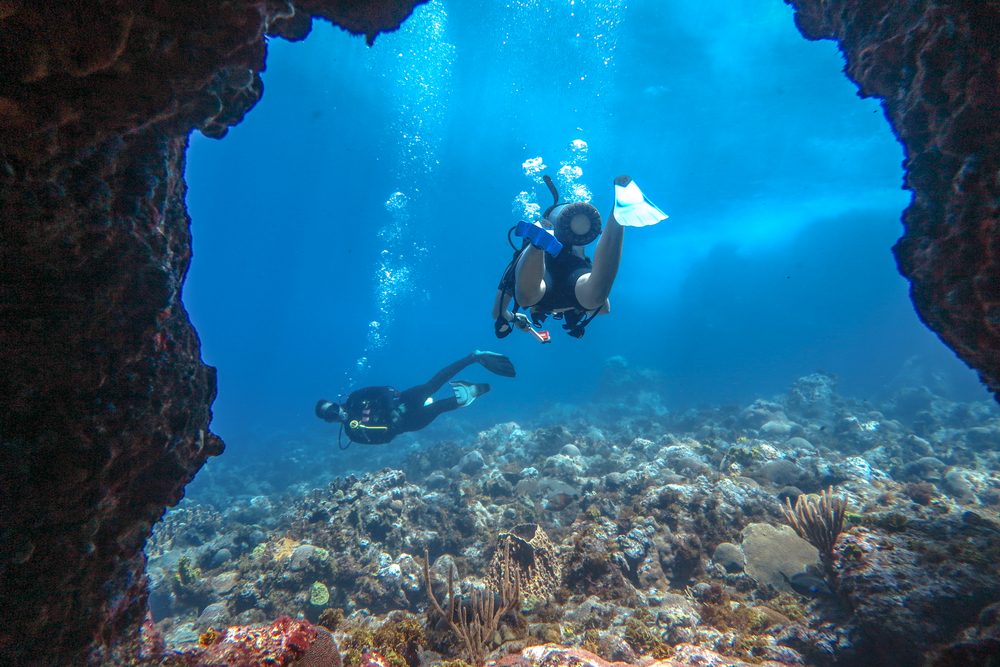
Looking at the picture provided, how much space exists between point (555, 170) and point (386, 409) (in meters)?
24.0

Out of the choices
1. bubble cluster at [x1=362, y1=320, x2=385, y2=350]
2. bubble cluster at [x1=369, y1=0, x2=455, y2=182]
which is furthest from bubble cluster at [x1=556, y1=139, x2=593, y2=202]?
bubble cluster at [x1=362, y1=320, x2=385, y2=350]

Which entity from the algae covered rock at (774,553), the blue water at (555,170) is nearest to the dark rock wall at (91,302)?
the algae covered rock at (774,553)

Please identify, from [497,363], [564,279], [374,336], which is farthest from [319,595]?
[374,336]

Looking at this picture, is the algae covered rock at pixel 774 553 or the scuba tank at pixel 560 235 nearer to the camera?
the scuba tank at pixel 560 235

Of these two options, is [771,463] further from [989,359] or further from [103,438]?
[103,438]

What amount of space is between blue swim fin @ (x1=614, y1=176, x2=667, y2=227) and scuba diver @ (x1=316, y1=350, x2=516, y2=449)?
7303 millimetres

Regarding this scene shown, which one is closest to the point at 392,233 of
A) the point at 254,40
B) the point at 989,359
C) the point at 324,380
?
the point at 254,40

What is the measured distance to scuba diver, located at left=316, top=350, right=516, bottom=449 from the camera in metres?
10.3

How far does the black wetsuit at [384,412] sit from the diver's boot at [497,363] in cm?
196

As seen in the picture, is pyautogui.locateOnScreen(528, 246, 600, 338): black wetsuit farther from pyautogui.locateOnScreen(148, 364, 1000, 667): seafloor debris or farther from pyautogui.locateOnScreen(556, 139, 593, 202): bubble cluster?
pyautogui.locateOnScreen(556, 139, 593, 202): bubble cluster

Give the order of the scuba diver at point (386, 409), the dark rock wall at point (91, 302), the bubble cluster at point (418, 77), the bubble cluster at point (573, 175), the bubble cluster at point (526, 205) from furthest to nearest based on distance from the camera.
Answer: the bubble cluster at point (526, 205) → the bubble cluster at point (573, 175) → the bubble cluster at point (418, 77) → the scuba diver at point (386, 409) → the dark rock wall at point (91, 302)

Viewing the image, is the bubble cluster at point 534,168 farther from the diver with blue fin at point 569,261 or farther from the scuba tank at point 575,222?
the scuba tank at point 575,222

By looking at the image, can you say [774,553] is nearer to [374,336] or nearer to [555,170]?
[555,170]

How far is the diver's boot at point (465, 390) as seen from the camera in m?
12.8
